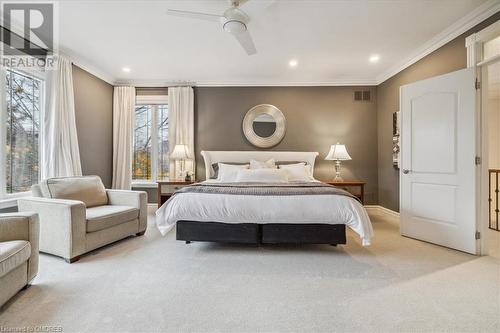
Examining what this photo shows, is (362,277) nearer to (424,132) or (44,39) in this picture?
(424,132)

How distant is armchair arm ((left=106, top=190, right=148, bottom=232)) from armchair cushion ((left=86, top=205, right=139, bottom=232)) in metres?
0.09

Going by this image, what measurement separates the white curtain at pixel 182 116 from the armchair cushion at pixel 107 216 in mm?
1799

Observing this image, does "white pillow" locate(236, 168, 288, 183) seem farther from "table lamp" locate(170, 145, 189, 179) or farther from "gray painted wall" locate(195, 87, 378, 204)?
"table lamp" locate(170, 145, 189, 179)

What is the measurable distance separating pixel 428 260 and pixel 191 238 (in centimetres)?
260

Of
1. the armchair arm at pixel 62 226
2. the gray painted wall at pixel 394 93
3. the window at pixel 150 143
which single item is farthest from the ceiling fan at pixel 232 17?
the window at pixel 150 143

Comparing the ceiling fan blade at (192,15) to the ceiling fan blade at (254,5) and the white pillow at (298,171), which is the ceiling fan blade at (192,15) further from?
the white pillow at (298,171)

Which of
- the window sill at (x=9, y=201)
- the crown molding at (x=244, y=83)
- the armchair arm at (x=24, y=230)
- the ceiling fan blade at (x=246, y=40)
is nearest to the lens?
the armchair arm at (x=24, y=230)

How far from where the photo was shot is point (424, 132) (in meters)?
3.05

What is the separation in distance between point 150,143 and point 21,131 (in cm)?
215

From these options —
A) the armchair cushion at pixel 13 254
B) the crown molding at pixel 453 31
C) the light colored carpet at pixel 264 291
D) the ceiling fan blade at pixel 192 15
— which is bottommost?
the light colored carpet at pixel 264 291

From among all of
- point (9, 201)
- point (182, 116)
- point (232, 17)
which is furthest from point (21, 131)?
point (232, 17)

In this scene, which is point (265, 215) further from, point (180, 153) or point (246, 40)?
point (180, 153)

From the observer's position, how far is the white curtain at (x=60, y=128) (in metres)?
3.34

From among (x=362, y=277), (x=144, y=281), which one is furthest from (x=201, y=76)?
(x=362, y=277)
